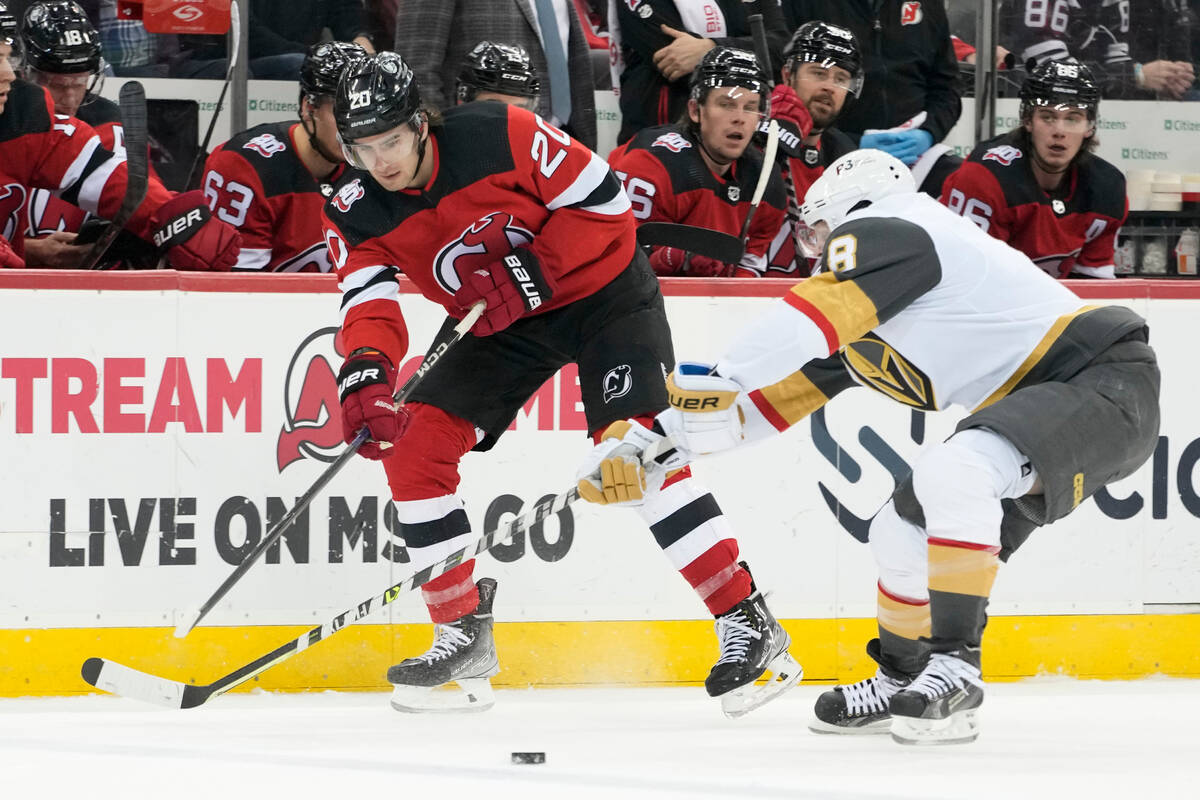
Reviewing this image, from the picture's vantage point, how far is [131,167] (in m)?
3.77

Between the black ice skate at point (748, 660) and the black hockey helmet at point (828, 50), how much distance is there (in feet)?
5.83

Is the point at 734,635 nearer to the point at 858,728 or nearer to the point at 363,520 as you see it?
the point at 858,728

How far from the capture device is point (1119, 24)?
4.77 metres

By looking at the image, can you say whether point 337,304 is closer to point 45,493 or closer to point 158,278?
point 158,278

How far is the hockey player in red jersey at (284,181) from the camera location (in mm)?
3928

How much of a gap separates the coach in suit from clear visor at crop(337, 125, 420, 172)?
4.19 ft

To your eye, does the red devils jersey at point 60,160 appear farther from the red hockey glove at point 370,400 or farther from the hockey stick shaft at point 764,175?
the hockey stick shaft at point 764,175

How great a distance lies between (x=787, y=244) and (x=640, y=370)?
1354 mm

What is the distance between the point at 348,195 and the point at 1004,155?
1.96 meters

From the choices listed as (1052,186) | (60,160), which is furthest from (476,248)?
(1052,186)

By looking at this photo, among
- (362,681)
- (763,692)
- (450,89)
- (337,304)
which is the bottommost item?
(362,681)

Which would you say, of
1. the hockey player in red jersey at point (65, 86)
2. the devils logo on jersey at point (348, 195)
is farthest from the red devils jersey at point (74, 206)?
the devils logo on jersey at point (348, 195)

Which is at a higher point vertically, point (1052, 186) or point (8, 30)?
point (8, 30)

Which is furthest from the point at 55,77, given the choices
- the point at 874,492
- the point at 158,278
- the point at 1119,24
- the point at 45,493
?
the point at 1119,24
